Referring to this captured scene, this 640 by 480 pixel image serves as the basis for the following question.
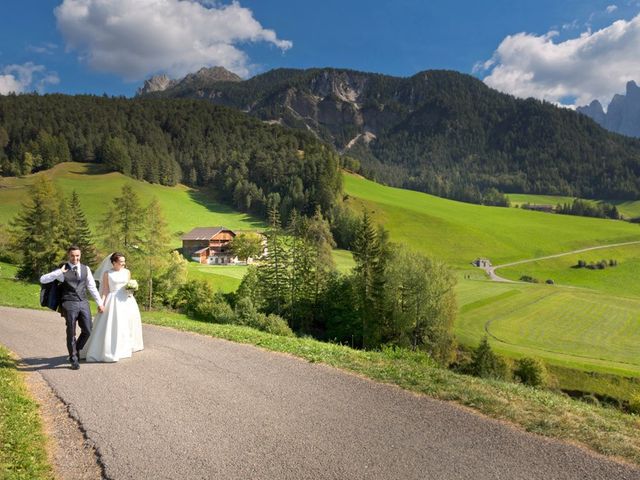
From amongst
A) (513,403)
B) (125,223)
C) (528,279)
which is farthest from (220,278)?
(528,279)

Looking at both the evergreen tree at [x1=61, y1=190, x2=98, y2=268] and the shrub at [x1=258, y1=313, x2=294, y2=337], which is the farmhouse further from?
the shrub at [x1=258, y1=313, x2=294, y2=337]

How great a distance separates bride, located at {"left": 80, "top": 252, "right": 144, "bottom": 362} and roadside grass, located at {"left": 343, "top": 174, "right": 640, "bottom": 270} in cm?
9311

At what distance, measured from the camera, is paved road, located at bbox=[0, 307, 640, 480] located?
252 inches

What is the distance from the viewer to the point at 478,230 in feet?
422

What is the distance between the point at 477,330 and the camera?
184ft

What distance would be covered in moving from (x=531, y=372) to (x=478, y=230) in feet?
306

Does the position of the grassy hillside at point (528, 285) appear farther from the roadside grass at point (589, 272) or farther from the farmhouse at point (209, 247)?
the farmhouse at point (209, 247)

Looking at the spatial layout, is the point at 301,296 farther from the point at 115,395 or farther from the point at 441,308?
the point at 115,395

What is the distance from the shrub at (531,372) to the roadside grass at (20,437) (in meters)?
40.9

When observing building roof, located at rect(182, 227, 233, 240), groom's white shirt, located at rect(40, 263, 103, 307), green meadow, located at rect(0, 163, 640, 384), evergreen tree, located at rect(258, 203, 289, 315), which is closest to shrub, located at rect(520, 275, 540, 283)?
green meadow, located at rect(0, 163, 640, 384)

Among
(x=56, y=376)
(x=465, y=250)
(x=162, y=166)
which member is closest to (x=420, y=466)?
(x=56, y=376)

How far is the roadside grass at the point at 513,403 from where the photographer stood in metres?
7.41

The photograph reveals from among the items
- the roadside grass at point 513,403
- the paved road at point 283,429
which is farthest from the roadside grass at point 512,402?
the paved road at point 283,429

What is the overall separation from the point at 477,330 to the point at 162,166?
145 metres
